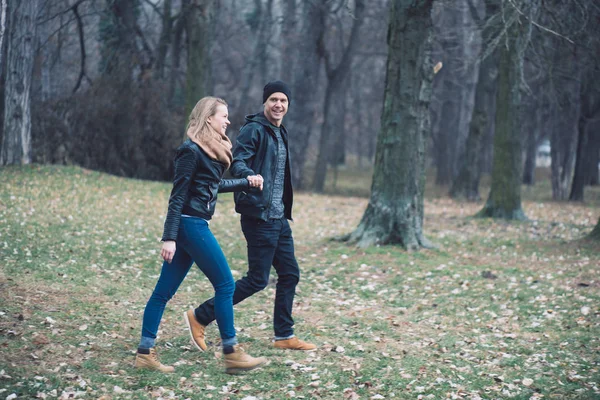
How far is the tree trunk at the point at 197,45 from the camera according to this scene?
17766mm

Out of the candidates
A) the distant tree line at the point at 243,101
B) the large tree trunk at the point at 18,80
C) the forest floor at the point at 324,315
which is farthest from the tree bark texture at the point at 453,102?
the large tree trunk at the point at 18,80

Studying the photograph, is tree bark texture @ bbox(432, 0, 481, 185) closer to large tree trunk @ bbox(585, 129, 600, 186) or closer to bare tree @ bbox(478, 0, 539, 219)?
large tree trunk @ bbox(585, 129, 600, 186)

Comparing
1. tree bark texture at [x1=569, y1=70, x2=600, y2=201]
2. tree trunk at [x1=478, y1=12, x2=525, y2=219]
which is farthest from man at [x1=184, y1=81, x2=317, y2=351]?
tree bark texture at [x1=569, y1=70, x2=600, y2=201]

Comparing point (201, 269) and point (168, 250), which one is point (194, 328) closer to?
point (201, 269)

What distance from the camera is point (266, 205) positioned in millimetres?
5645

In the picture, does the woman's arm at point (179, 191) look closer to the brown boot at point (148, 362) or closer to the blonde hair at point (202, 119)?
the blonde hair at point (202, 119)

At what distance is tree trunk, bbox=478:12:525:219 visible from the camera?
1605cm

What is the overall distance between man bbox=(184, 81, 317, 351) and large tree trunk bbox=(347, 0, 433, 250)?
555cm

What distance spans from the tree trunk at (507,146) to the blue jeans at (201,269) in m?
11.9

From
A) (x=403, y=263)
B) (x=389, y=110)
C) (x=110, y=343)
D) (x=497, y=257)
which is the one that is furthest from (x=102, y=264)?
(x=497, y=257)

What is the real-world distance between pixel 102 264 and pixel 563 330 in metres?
5.80

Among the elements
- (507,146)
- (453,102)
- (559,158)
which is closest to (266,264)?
(507,146)

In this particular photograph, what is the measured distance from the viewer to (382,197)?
11.4m

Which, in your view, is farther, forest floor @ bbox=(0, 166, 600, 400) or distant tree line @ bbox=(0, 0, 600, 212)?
distant tree line @ bbox=(0, 0, 600, 212)
